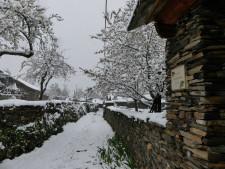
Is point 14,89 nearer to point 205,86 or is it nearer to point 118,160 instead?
point 118,160

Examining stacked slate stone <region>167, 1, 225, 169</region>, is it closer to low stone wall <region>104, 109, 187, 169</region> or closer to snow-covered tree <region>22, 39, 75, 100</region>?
low stone wall <region>104, 109, 187, 169</region>

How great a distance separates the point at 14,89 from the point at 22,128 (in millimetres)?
31247

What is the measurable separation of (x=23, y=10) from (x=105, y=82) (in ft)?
20.1

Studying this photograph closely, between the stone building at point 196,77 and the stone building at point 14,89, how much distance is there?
31352 millimetres

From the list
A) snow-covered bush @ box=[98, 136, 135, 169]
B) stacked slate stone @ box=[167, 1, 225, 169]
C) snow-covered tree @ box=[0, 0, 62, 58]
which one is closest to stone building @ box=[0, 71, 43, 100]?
snow-covered tree @ box=[0, 0, 62, 58]

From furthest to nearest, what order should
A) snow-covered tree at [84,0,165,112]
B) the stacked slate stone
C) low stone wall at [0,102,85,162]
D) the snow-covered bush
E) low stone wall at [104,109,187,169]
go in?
→ snow-covered tree at [84,0,165,112] → low stone wall at [0,102,85,162] → the snow-covered bush → low stone wall at [104,109,187,169] → the stacked slate stone

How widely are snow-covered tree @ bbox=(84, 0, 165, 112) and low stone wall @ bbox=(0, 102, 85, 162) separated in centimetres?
284

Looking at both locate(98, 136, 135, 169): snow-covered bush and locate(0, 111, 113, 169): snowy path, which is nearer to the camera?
locate(98, 136, 135, 169): snow-covered bush

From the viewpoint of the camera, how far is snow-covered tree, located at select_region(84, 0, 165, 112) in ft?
38.2

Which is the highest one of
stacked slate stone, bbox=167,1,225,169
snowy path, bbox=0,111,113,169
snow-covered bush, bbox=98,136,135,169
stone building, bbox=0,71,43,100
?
stone building, bbox=0,71,43,100

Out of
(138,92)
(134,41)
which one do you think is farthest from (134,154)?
(134,41)

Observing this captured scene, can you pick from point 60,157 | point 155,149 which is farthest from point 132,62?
point 155,149

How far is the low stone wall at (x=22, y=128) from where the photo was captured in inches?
398

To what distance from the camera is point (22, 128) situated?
1155cm
